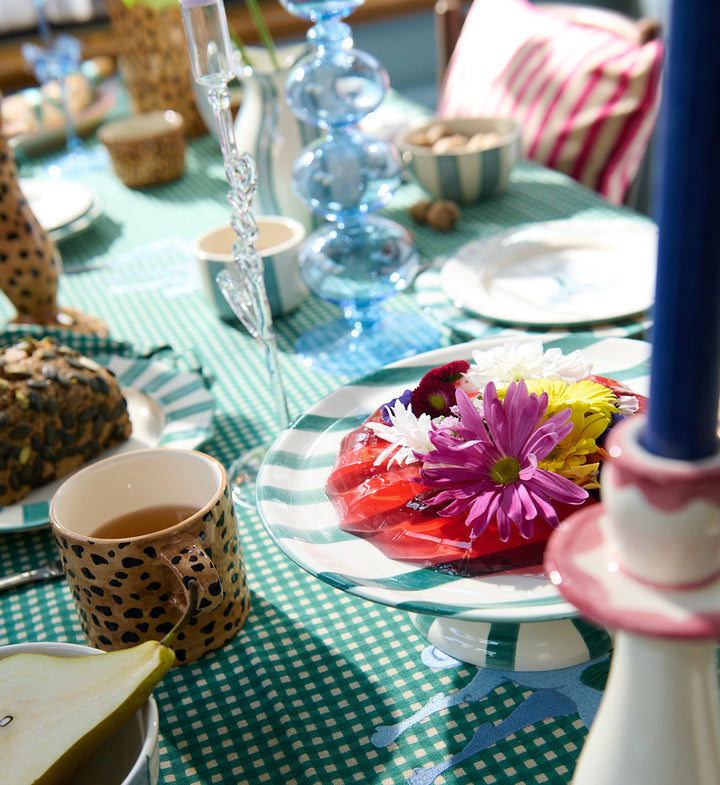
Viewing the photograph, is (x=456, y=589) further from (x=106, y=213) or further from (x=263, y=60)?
(x=106, y=213)

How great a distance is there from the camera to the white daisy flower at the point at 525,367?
0.50 m

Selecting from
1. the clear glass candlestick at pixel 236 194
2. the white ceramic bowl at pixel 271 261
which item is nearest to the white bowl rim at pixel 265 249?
the white ceramic bowl at pixel 271 261

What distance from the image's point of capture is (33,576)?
610 mm

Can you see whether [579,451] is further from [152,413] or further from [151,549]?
[152,413]

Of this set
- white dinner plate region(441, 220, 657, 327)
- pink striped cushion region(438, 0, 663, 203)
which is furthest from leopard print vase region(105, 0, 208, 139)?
white dinner plate region(441, 220, 657, 327)

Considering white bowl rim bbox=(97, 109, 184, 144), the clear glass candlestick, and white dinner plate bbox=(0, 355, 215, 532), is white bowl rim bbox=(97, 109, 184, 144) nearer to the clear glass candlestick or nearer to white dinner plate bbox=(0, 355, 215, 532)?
white dinner plate bbox=(0, 355, 215, 532)

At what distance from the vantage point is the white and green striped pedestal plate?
40 cm

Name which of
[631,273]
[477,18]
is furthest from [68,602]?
[477,18]

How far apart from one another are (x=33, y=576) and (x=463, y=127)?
2.86 ft

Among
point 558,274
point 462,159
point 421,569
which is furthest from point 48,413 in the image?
point 462,159

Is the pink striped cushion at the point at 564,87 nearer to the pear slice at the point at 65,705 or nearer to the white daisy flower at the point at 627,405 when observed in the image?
the white daisy flower at the point at 627,405

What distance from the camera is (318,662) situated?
20.5 inches

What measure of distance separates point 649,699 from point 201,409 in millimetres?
527

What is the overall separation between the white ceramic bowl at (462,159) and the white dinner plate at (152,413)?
481 millimetres
